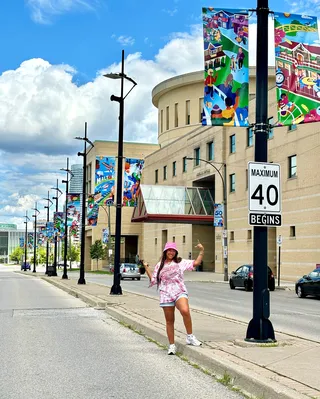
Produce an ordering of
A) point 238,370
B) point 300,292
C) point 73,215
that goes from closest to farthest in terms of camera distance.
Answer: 1. point 238,370
2. point 300,292
3. point 73,215

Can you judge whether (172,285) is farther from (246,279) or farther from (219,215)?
(219,215)

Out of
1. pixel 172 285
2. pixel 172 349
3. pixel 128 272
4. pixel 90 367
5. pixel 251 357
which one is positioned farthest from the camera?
pixel 128 272

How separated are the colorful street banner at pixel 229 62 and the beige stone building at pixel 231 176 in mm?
30388

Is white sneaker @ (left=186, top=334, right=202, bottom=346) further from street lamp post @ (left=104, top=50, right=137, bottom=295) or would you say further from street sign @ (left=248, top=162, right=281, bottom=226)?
street lamp post @ (left=104, top=50, right=137, bottom=295)

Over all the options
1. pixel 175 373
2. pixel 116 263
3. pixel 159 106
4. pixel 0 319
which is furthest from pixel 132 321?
pixel 159 106

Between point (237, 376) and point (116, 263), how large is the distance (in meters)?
15.9

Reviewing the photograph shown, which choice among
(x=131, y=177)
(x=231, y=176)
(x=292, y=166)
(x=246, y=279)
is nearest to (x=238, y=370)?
(x=131, y=177)

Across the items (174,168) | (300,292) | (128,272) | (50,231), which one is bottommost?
(128,272)

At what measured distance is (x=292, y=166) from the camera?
143 ft

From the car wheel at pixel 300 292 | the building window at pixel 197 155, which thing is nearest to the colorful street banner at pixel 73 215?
the building window at pixel 197 155

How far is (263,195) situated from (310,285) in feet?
55.8

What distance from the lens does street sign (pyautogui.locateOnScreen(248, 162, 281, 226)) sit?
9.16 meters

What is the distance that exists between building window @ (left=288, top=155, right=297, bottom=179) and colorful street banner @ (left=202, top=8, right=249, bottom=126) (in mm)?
33478

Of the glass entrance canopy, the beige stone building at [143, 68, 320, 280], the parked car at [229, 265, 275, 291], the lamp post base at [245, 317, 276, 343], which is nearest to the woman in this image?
the lamp post base at [245, 317, 276, 343]
